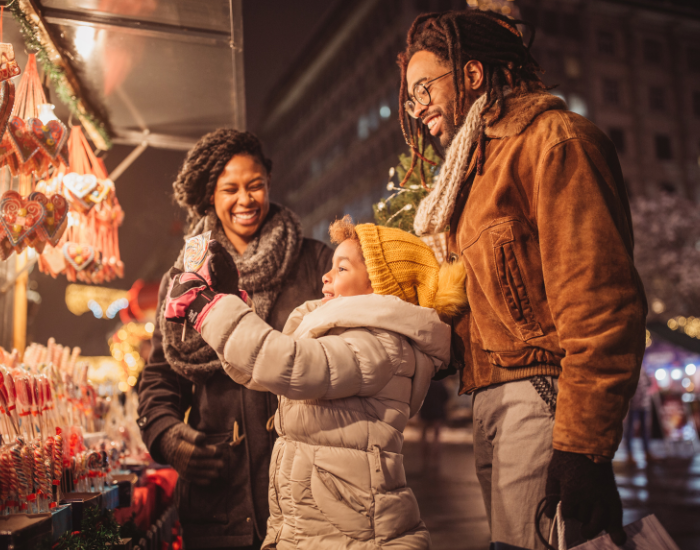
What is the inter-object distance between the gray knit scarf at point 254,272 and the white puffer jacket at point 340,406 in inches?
23.9

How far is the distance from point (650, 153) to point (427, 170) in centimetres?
4005

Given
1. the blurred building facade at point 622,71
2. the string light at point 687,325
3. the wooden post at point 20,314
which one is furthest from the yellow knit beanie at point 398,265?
the blurred building facade at point 622,71

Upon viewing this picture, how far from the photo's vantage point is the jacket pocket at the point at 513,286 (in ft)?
5.76

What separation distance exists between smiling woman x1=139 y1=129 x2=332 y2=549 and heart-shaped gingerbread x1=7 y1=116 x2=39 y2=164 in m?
0.67

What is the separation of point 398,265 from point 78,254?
8.61ft

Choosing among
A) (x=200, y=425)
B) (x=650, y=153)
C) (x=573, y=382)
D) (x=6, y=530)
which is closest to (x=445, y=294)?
(x=573, y=382)

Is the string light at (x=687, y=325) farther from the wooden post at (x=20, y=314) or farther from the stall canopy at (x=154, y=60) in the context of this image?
the wooden post at (x=20, y=314)

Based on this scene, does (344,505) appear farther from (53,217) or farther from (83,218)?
(83,218)

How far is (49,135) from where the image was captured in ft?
8.96

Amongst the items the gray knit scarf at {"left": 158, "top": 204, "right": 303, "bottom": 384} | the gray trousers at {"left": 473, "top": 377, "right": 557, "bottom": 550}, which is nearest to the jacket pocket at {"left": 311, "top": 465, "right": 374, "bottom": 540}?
the gray trousers at {"left": 473, "top": 377, "right": 557, "bottom": 550}

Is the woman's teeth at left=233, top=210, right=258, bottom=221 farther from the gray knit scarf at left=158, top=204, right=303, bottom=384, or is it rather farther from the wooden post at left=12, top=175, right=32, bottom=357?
the wooden post at left=12, top=175, right=32, bottom=357

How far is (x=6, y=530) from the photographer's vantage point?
1.72 meters

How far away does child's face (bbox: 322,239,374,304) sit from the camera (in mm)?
2283

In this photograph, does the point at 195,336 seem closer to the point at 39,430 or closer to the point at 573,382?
the point at 39,430
